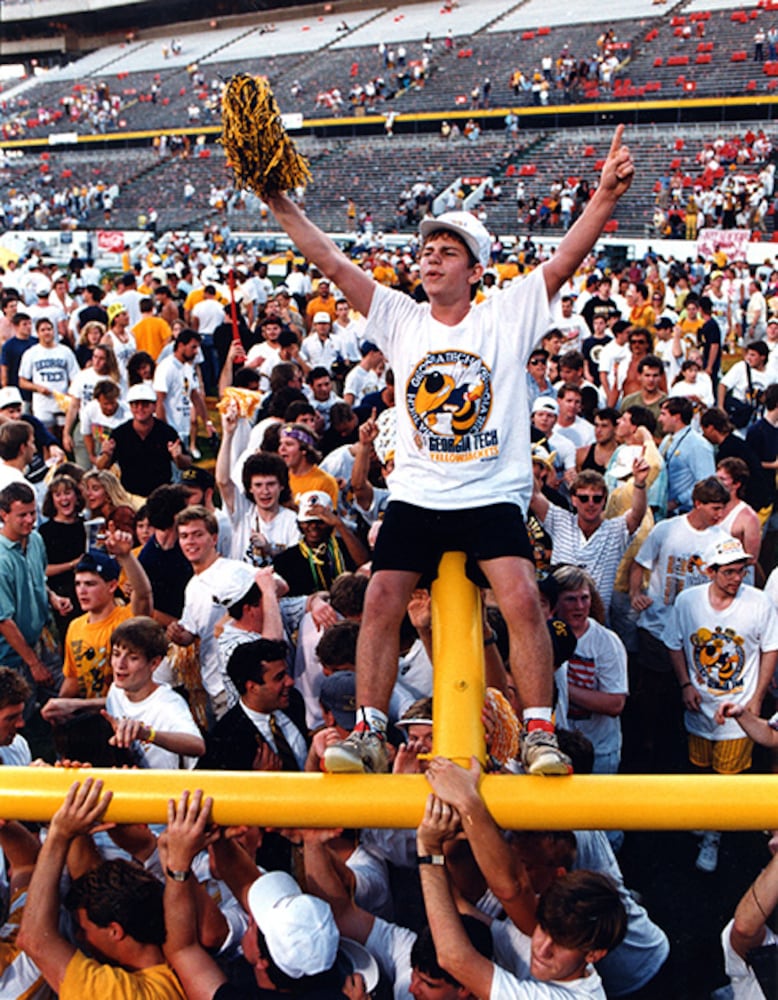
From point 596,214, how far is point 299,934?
2028 mm

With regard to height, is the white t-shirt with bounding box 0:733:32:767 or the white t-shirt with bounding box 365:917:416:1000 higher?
the white t-shirt with bounding box 0:733:32:767

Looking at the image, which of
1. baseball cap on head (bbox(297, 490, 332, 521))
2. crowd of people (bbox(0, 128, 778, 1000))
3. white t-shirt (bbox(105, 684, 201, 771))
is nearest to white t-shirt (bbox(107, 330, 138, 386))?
crowd of people (bbox(0, 128, 778, 1000))

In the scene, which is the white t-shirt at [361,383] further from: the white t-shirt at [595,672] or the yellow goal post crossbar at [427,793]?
the yellow goal post crossbar at [427,793]

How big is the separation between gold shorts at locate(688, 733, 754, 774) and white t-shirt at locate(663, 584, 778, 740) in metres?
0.03

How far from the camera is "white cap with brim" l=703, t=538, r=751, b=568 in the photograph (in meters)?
3.98

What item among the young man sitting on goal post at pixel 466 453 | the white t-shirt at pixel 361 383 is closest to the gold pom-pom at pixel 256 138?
the young man sitting on goal post at pixel 466 453

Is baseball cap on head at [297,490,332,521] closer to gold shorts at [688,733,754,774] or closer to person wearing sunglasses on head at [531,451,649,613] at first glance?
person wearing sunglasses on head at [531,451,649,613]

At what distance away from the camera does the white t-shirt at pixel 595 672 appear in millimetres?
3973

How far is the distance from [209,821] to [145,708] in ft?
4.38

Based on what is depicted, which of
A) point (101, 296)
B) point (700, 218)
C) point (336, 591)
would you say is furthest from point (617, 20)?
point (336, 591)

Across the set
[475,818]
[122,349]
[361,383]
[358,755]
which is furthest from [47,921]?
[122,349]

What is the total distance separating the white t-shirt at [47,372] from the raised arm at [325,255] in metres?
5.98

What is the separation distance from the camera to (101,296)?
11.6 m

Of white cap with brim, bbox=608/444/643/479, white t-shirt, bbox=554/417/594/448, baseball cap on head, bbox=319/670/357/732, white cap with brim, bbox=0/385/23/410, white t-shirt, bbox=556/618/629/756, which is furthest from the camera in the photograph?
white cap with brim, bbox=0/385/23/410
